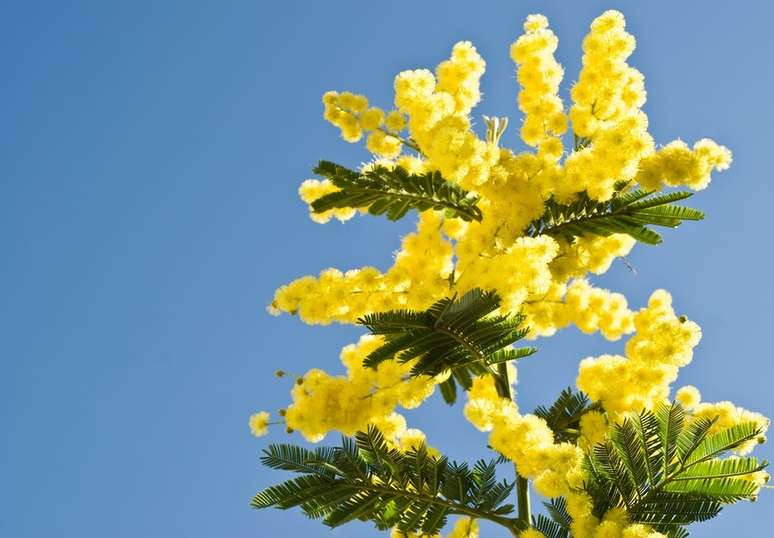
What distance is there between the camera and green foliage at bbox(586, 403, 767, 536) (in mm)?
4754

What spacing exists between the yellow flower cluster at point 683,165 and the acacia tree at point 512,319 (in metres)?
0.01

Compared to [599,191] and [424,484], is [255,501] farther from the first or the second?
[599,191]

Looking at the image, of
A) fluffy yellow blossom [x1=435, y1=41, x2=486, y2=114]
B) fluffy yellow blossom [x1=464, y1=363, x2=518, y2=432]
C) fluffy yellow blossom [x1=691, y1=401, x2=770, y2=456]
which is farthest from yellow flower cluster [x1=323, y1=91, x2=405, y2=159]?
fluffy yellow blossom [x1=691, y1=401, x2=770, y2=456]

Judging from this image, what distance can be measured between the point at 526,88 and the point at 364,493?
2994 mm

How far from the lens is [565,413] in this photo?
Result: 232 inches

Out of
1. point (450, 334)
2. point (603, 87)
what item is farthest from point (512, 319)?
point (603, 87)

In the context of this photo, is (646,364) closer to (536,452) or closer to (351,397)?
(536,452)

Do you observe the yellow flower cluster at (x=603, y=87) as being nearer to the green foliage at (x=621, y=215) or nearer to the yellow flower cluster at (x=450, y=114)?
the green foliage at (x=621, y=215)

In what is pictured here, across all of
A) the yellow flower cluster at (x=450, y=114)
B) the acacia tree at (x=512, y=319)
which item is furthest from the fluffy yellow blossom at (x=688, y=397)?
the yellow flower cluster at (x=450, y=114)

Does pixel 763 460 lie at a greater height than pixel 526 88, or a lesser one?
lesser

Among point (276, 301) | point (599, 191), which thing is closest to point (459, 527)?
point (276, 301)

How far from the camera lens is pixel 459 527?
5.91 m

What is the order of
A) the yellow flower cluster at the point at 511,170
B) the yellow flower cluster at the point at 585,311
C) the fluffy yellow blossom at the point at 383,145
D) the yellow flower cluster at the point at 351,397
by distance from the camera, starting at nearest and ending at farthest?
the yellow flower cluster at the point at 511,170
the yellow flower cluster at the point at 351,397
the yellow flower cluster at the point at 585,311
the fluffy yellow blossom at the point at 383,145

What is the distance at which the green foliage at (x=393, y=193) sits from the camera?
5324 mm
